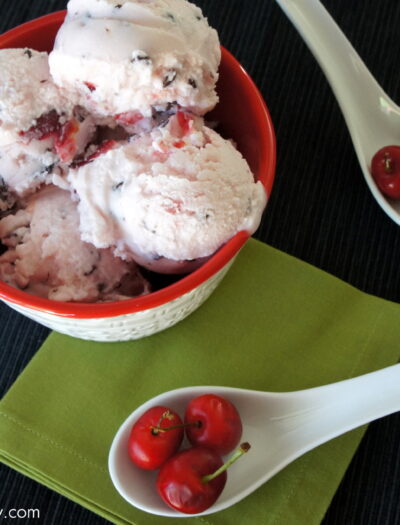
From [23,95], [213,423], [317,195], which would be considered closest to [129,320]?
[213,423]

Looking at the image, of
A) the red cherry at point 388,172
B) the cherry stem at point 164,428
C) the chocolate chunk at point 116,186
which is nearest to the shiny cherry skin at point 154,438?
the cherry stem at point 164,428

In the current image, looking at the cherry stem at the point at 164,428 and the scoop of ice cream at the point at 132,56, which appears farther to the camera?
the cherry stem at the point at 164,428

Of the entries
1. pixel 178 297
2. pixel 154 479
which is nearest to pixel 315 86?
pixel 178 297

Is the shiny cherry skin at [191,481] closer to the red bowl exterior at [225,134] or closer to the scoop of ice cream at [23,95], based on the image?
the red bowl exterior at [225,134]

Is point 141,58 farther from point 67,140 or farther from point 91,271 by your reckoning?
point 91,271

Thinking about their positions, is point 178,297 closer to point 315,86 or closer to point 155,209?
point 155,209

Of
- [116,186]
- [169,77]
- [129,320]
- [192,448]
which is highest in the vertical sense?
[169,77]

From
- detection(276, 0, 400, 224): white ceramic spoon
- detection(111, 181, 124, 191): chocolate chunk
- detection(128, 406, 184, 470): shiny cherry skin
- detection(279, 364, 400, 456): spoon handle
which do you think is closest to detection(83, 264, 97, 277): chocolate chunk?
detection(111, 181, 124, 191): chocolate chunk
